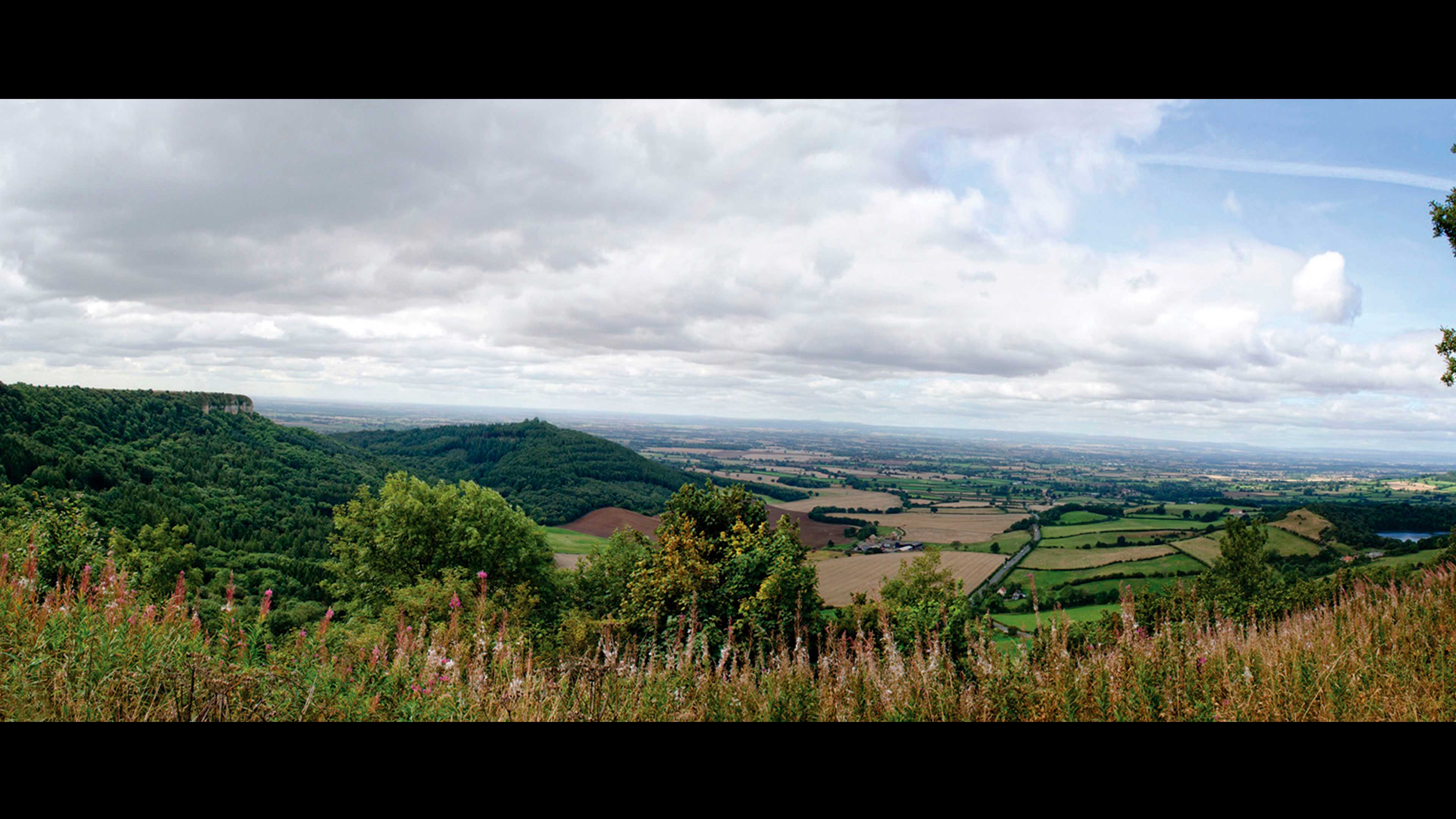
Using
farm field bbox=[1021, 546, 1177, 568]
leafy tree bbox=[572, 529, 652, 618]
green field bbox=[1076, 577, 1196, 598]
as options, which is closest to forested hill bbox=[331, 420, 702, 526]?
leafy tree bbox=[572, 529, 652, 618]

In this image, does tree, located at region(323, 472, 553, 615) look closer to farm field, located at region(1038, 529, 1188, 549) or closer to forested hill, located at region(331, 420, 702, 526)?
forested hill, located at region(331, 420, 702, 526)

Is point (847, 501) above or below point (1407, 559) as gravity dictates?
below

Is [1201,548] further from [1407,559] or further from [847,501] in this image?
[847,501]

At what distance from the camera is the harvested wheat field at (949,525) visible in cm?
4019

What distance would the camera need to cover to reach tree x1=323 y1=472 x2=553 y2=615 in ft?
54.5

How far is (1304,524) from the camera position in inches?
1198

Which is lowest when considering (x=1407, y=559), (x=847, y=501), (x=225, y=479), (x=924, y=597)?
(x=847, y=501)

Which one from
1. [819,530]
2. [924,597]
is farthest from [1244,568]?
[819,530]

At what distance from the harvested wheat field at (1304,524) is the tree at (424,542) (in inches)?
1455

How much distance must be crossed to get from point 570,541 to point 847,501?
82.2 feet

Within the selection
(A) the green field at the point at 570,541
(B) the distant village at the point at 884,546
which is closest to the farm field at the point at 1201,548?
(B) the distant village at the point at 884,546

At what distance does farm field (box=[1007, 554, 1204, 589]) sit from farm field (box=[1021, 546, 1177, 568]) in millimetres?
563
